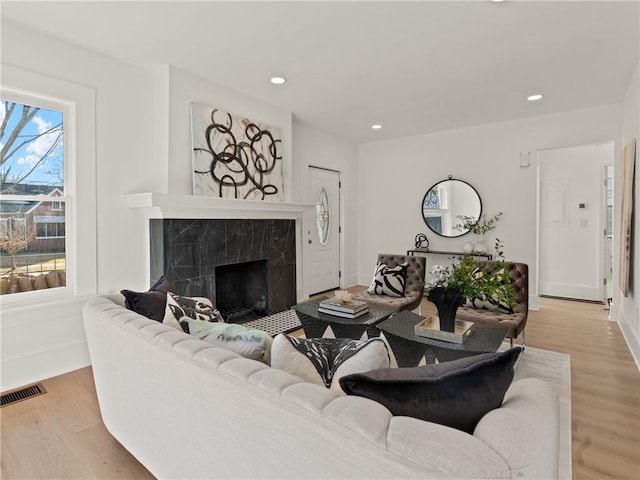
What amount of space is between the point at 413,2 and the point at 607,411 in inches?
112

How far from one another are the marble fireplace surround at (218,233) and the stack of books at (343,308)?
4.16 ft

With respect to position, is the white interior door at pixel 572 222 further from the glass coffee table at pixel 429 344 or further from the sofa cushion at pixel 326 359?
the sofa cushion at pixel 326 359

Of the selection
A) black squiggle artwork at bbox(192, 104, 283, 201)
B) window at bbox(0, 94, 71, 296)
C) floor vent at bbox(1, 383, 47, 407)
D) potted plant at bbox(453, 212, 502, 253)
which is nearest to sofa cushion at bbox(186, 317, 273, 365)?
floor vent at bbox(1, 383, 47, 407)

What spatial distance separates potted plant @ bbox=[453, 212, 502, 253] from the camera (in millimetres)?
5184

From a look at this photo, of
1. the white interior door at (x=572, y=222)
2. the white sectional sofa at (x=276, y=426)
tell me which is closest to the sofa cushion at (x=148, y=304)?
the white sectional sofa at (x=276, y=426)

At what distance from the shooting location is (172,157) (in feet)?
11.1

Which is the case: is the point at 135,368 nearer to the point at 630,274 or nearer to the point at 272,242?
the point at 272,242

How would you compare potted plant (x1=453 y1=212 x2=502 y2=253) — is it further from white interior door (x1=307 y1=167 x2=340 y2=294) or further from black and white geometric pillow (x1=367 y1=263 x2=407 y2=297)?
white interior door (x1=307 y1=167 x2=340 y2=294)

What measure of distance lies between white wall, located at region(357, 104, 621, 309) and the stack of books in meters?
2.97

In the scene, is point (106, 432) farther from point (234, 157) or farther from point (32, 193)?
point (234, 157)

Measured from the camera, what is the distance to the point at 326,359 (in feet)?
4.21

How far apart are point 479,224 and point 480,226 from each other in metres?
0.03

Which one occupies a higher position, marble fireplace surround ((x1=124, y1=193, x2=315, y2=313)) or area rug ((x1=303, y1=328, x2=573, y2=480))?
marble fireplace surround ((x1=124, y1=193, x2=315, y2=313))

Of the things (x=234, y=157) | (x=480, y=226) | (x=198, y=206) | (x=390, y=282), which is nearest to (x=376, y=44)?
(x=234, y=157)
